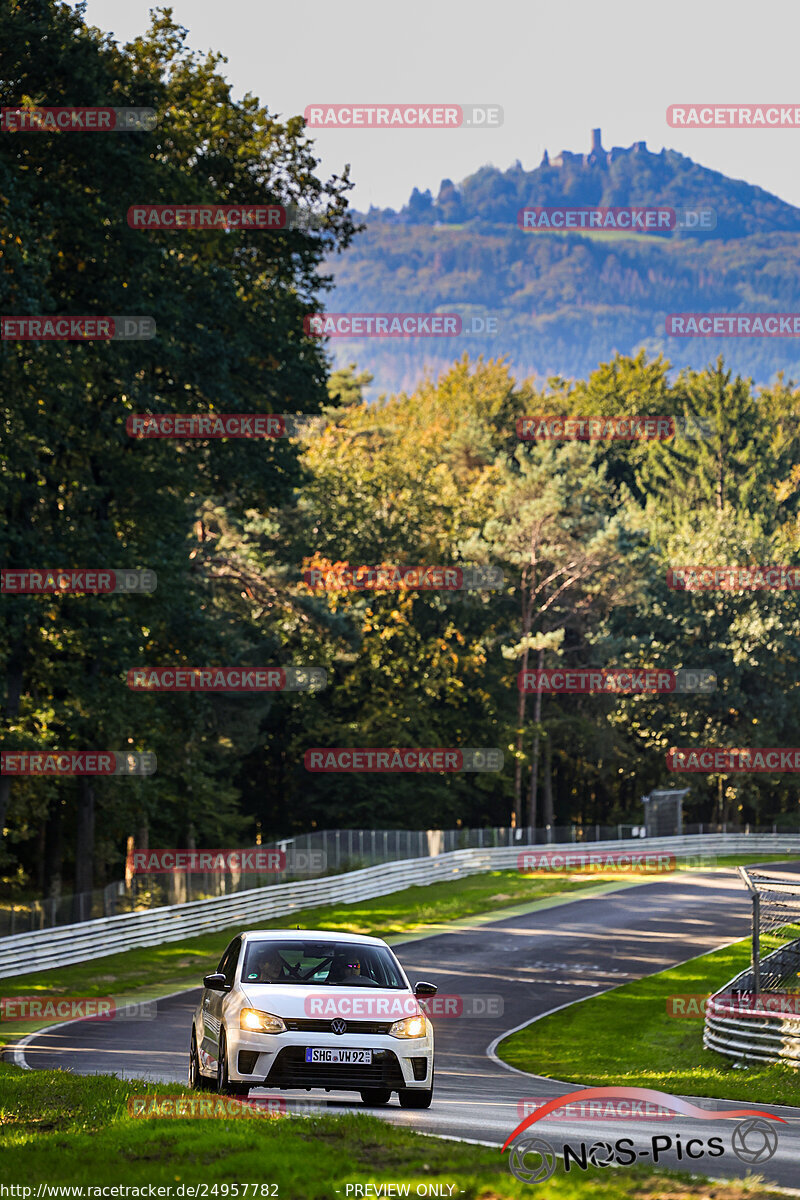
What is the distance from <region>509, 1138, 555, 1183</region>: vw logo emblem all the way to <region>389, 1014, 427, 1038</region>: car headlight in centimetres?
157

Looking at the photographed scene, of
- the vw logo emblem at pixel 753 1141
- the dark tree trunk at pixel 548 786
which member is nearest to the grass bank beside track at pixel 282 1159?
the vw logo emblem at pixel 753 1141

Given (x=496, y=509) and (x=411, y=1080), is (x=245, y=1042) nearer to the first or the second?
(x=411, y=1080)

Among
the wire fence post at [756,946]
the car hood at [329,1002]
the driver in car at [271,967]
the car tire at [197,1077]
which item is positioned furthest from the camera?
the wire fence post at [756,946]

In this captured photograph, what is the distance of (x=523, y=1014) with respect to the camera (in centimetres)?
2361

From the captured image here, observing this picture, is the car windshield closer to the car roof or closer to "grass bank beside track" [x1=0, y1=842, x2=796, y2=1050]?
the car roof

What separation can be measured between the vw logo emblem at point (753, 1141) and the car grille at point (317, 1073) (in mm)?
2778

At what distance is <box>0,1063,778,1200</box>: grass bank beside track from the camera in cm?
780

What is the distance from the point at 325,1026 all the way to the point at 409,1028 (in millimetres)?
714

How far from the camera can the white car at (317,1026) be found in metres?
10.5

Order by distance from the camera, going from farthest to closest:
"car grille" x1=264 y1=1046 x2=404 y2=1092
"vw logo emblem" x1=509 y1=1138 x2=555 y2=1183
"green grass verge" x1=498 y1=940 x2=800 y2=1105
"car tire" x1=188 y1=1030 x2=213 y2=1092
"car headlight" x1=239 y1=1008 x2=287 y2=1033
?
"green grass verge" x1=498 y1=940 x2=800 y2=1105, "car tire" x1=188 y1=1030 x2=213 y2=1092, "car headlight" x1=239 y1=1008 x2=287 y2=1033, "car grille" x1=264 y1=1046 x2=404 y2=1092, "vw logo emblem" x1=509 y1=1138 x2=555 y2=1183

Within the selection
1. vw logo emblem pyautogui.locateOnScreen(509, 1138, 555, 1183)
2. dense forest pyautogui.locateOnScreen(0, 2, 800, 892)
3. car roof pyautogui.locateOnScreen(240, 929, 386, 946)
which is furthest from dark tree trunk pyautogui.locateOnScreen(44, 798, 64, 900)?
vw logo emblem pyautogui.locateOnScreen(509, 1138, 555, 1183)

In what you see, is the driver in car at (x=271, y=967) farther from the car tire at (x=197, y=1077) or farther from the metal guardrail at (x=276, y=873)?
the metal guardrail at (x=276, y=873)

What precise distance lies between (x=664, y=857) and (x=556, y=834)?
4741 mm

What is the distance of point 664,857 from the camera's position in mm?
59125
